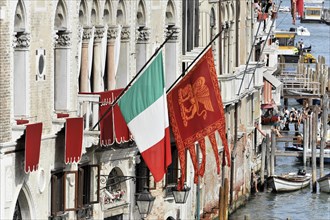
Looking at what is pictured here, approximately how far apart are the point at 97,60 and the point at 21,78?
5.20 metres

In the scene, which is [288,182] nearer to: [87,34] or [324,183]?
[324,183]

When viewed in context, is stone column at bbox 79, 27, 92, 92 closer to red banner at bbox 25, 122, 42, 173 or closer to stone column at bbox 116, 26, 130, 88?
stone column at bbox 116, 26, 130, 88

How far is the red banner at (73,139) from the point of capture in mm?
34312

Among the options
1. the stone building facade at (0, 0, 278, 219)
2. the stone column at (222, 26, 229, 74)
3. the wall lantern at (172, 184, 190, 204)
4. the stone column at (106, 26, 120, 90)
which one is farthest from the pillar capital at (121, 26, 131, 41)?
the stone column at (222, 26, 229, 74)

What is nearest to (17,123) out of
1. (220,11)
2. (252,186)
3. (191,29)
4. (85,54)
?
(85,54)

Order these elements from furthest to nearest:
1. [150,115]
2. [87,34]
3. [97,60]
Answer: [97,60]
[87,34]
[150,115]

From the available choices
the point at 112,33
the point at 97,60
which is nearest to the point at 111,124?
the point at 97,60

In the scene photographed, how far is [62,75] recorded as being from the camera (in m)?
35.2

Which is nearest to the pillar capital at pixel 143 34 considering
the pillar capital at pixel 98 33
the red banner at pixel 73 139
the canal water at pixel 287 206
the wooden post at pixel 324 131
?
the pillar capital at pixel 98 33

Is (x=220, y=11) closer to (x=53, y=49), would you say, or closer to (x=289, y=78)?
(x=53, y=49)

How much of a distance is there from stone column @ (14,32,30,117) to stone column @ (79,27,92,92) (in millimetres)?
4036

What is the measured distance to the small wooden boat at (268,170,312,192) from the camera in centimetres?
6656

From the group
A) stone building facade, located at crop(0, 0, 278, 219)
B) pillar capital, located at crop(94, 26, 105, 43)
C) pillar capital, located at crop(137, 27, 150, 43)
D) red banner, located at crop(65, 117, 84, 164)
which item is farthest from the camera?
pillar capital, located at crop(137, 27, 150, 43)

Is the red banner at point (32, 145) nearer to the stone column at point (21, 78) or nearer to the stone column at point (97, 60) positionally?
the stone column at point (21, 78)
